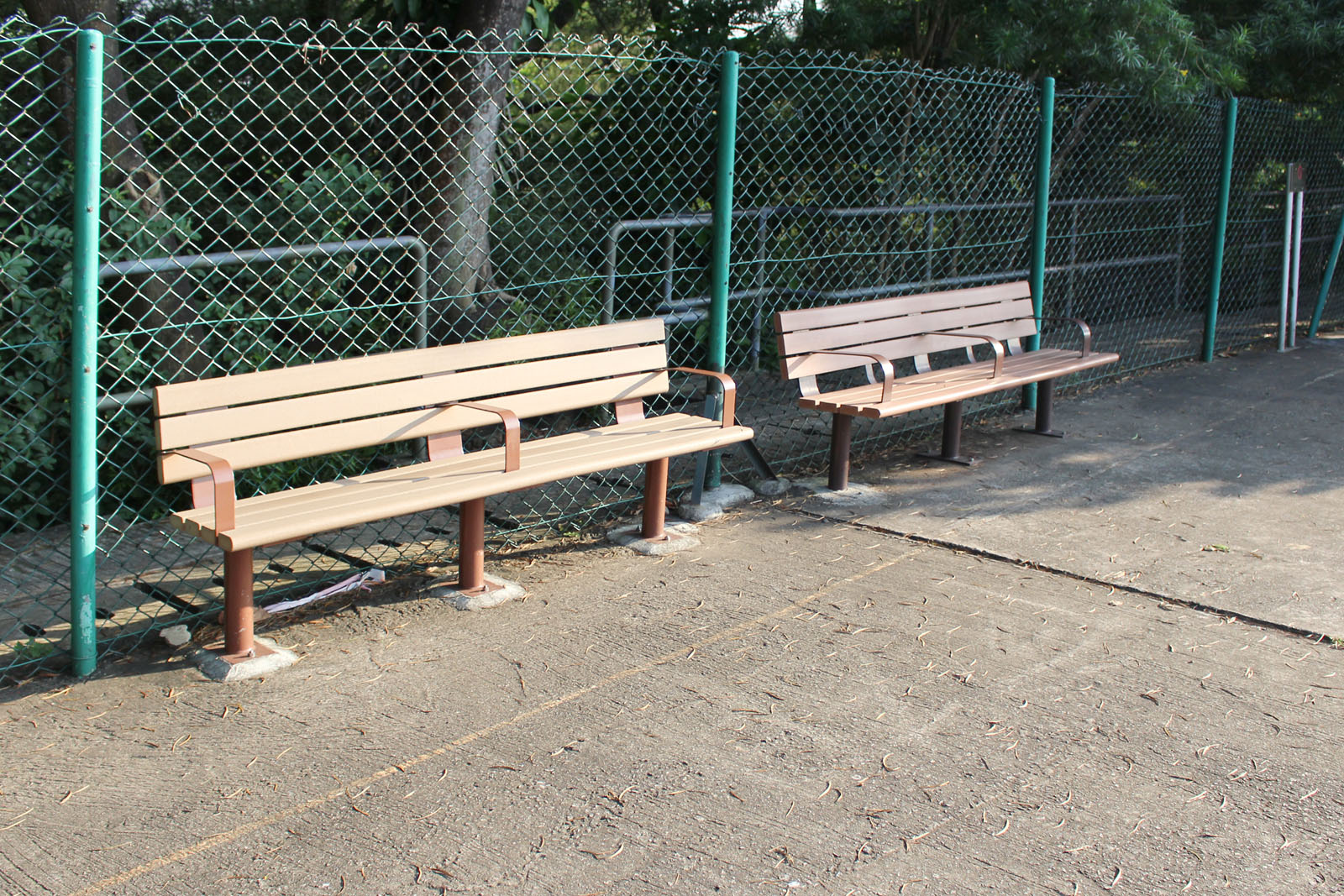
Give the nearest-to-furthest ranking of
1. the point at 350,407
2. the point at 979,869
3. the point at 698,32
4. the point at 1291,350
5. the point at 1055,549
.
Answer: the point at 979,869 < the point at 350,407 < the point at 1055,549 < the point at 698,32 < the point at 1291,350

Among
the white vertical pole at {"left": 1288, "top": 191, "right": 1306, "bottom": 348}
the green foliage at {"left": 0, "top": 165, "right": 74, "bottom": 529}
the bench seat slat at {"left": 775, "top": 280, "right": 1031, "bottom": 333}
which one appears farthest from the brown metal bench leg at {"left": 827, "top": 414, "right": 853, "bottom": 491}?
the white vertical pole at {"left": 1288, "top": 191, "right": 1306, "bottom": 348}

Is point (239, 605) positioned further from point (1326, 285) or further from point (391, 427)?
point (1326, 285)

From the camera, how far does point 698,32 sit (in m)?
9.64

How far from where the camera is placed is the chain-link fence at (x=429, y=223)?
16.1 feet

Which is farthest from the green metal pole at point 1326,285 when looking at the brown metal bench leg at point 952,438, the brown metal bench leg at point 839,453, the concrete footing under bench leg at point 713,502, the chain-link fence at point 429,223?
the concrete footing under bench leg at point 713,502

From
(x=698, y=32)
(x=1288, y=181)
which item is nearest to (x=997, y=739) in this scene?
(x=698, y=32)

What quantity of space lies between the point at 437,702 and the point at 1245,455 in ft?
16.7

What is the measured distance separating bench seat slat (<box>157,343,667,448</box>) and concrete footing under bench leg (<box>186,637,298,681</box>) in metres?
0.68

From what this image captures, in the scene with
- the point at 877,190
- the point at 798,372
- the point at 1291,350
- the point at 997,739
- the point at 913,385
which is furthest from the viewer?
the point at 1291,350

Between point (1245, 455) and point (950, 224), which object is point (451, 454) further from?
point (950, 224)

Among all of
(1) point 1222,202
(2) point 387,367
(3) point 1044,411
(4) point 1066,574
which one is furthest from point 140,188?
(1) point 1222,202

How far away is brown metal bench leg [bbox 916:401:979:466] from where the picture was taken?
651 cm

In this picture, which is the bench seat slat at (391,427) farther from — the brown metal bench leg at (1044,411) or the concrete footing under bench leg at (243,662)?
the brown metal bench leg at (1044,411)

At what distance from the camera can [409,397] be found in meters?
4.27
